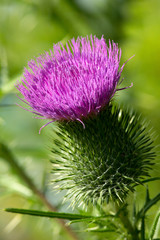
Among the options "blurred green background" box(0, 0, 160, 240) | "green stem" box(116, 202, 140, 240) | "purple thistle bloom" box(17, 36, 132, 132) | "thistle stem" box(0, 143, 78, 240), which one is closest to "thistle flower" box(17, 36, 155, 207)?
"purple thistle bloom" box(17, 36, 132, 132)

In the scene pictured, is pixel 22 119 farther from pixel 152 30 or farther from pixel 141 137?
pixel 141 137

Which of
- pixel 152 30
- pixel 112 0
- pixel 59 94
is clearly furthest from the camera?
pixel 112 0

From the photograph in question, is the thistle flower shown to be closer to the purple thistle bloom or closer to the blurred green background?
the purple thistle bloom

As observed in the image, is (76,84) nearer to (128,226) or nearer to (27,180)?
(128,226)

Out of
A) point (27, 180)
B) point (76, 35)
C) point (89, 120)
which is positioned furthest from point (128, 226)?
point (76, 35)

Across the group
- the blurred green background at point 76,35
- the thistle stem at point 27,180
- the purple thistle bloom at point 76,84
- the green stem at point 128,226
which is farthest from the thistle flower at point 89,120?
the blurred green background at point 76,35

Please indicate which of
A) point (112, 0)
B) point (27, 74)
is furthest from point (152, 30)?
point (27, 74)

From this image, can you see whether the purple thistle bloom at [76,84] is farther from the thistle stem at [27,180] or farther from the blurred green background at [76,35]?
the blurred green background at [76,35]
